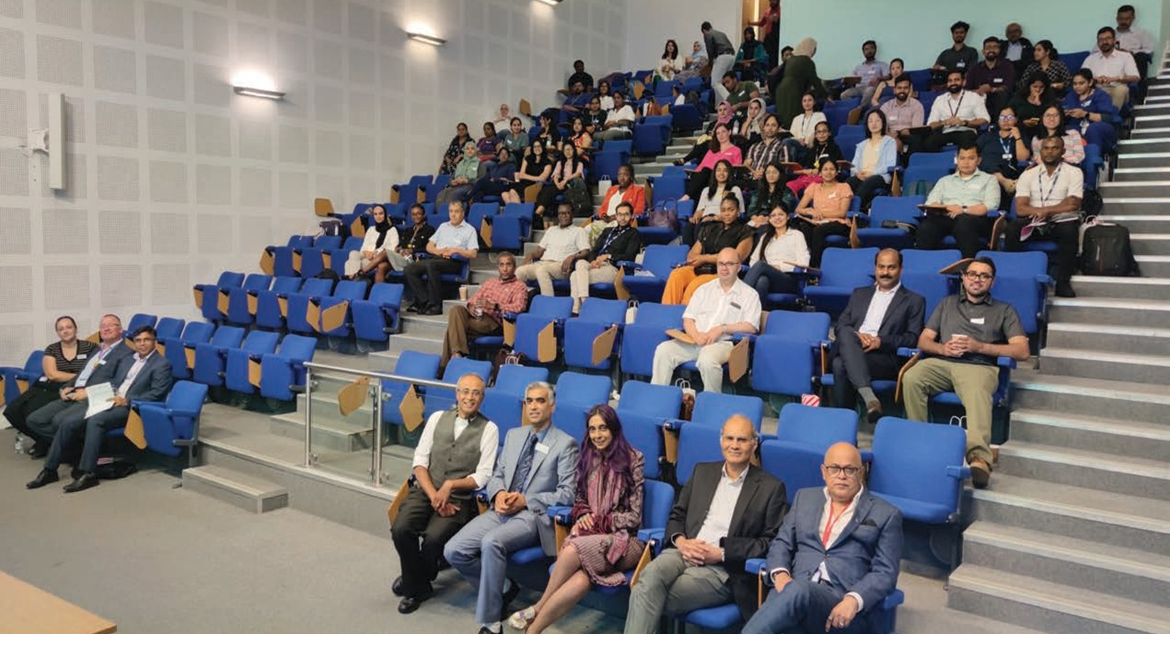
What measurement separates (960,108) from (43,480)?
285 inches

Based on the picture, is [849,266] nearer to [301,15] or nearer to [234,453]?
[234,453]

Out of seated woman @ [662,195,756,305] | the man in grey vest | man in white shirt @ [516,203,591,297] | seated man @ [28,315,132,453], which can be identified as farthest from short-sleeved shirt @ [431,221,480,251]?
the man in grey vest

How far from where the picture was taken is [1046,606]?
296 cm

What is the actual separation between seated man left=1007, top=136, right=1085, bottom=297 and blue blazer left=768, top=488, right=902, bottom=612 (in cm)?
280

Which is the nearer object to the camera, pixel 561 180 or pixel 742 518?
pixel 742 518

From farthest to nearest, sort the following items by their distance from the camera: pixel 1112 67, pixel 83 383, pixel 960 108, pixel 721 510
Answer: pixel 1112 67 → pixel 960 108 → pixel 83 383 → pixel 721 510

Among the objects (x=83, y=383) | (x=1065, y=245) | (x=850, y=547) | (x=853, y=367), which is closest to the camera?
(x=850, y=547)

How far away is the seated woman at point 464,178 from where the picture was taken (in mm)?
8898

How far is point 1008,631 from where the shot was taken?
2953 millimetres

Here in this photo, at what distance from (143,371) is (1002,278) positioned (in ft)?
17.4

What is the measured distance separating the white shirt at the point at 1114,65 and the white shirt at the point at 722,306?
178 inches

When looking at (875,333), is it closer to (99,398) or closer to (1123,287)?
(1123,287)

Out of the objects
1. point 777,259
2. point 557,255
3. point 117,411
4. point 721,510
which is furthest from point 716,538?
point 117,411
